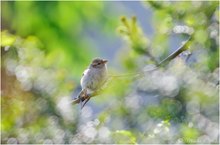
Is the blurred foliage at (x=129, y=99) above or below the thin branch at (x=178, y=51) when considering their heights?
below

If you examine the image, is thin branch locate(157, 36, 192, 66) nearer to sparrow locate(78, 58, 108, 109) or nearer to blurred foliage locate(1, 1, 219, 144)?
blurred foliage locate(1, 1, 219, 144)

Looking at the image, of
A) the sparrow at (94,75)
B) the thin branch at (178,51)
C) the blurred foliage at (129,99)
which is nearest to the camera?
the blurred foliage at (129,99)

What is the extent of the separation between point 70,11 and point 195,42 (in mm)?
2042

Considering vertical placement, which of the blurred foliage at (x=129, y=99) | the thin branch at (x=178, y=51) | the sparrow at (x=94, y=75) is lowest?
the sparrow at (x=94, y=75)

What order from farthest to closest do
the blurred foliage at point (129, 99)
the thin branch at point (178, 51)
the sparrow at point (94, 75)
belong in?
the sparrow at point (94, 75)
the thin branch at point (178, 51)
the blurred foliage at point (129, 99)

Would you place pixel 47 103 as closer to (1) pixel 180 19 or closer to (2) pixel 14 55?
(2) pixel 14 55

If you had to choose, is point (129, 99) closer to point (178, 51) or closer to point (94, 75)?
point (178, 51)

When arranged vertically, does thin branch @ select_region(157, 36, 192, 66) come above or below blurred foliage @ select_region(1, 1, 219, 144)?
above

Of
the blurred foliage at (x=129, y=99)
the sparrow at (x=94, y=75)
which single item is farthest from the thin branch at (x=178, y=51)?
the sparrow at (x=94, y=75)

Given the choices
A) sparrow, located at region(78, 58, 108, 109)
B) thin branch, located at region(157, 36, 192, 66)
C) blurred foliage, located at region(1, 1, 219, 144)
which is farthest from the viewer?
sparrow, located at region(78, 58, 108, 109)

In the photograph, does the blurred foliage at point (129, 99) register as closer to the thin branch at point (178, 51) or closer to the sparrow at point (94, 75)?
the thin branch at point (178, 51)

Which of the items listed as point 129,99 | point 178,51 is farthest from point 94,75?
point 129,99

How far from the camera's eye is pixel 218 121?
190cm

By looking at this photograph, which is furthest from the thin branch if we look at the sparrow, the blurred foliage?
the sparrow
